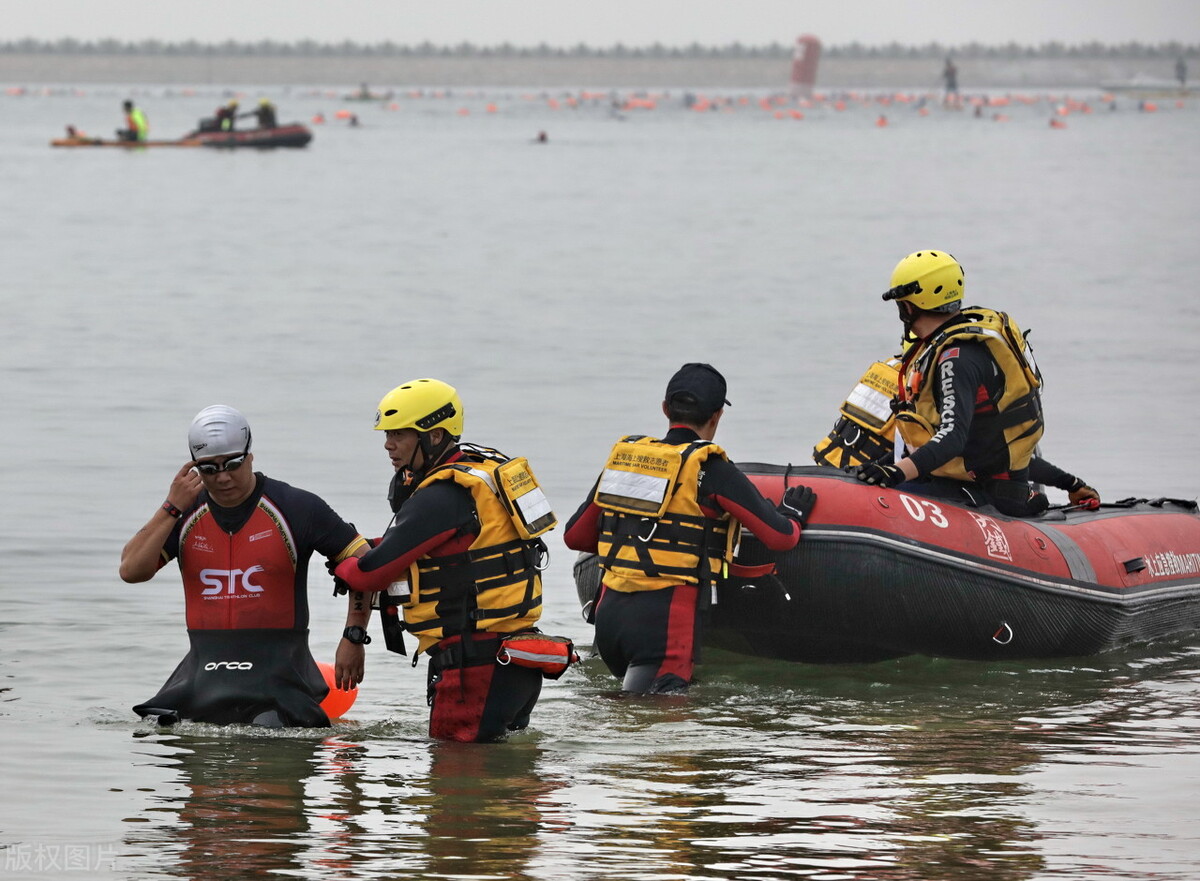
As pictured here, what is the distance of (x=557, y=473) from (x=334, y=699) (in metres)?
6.36

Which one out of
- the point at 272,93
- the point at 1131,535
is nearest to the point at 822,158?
the point at 1131,535

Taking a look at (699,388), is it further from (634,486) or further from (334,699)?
(334,699)

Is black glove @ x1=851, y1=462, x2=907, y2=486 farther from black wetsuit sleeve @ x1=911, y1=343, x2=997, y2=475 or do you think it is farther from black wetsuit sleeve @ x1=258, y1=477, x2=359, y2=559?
black wetsuit sleeve @ x1=258, y1=477, x2=359, y2=559

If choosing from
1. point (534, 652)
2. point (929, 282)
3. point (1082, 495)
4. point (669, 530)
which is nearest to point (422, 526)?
point (534, 652)

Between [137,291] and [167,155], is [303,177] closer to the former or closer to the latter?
[167,155]

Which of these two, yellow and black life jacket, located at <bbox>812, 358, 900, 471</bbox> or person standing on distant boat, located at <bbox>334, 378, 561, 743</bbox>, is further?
yellow and black life jacket, located at <bbox>812, 358, 900, 471</bbox>

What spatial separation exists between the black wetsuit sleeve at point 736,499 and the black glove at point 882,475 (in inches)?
36.2

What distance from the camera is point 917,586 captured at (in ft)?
28.8

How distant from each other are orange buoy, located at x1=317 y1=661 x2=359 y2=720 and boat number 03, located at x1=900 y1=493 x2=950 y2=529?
2.61 meters

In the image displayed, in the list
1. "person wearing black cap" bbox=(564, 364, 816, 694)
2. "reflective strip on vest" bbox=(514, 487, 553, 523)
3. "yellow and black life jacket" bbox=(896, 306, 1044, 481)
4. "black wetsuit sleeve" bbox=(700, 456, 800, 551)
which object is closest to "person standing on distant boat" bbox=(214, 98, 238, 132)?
"yellow and black life jacket" bbox=(896, 306, 1044, 481)

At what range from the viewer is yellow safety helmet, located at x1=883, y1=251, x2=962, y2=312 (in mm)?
8984

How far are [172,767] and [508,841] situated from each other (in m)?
1.56

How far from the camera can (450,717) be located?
23.9ft

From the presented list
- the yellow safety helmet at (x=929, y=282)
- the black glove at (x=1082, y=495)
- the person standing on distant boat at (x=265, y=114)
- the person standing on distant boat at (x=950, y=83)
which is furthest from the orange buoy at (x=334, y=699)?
the person standing on distant boat at (x=950, y=83)
